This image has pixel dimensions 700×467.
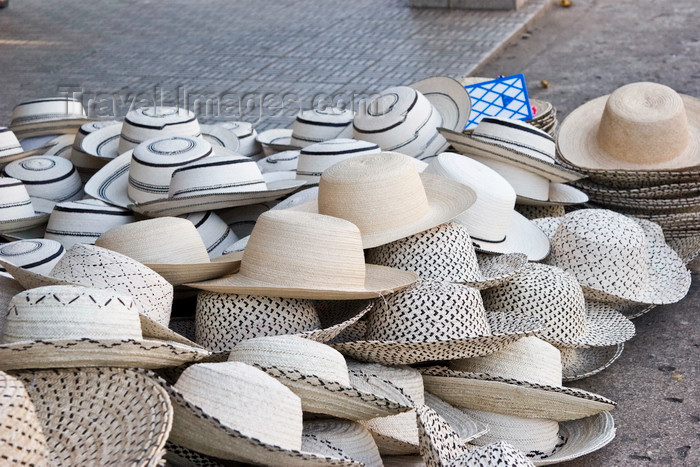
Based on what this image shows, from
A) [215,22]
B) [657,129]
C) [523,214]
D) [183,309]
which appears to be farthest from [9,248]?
[215,22]

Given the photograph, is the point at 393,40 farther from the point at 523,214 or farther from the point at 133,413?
the point at 133,413

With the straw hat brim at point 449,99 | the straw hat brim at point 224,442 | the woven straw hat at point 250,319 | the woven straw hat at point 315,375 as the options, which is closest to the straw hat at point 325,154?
the straw hat brim at point 449,99

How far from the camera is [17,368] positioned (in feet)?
6.76

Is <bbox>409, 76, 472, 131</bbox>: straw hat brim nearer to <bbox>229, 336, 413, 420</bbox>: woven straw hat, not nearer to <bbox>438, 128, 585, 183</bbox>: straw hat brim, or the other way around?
<bbox>438, 128, 585, 183</bbox>: straw hat brim

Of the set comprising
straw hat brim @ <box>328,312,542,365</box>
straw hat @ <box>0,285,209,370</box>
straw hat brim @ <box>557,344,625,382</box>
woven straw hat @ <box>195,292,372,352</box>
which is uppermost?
straw hat @ <box>0,285,209,370</box>

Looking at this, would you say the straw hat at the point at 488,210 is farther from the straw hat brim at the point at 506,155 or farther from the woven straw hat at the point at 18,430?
the woven straw hat at the point at 18,430

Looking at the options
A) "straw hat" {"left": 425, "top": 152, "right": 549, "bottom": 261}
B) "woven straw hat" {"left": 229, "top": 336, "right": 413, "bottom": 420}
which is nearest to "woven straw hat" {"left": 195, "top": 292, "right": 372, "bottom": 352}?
"woven straw hat" {"left": 229, "top": 336, "right": 413, "bottom": 420}

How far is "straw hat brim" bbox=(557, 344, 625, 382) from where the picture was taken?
3.27 m

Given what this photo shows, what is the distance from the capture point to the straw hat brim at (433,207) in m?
2.98

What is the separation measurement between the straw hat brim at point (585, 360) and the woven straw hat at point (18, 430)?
197 cm

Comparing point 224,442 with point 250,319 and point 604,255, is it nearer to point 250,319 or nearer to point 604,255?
point 250,319

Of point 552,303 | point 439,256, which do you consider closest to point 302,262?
point 439,256

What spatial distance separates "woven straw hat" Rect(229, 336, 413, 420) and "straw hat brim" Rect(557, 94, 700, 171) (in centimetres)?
219

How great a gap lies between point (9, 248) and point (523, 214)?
217cm
